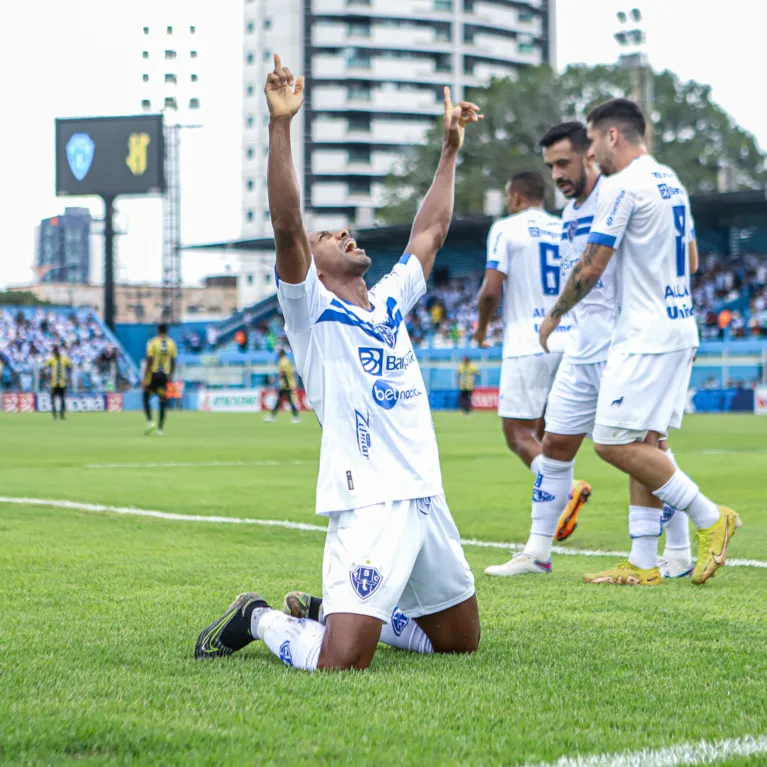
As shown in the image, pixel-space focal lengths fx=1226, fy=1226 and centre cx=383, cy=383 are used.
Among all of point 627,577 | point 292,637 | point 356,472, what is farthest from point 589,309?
point 292,637

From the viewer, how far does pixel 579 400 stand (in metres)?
6.46

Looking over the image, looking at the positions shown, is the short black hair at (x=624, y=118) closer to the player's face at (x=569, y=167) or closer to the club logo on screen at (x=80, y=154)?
the player's face at (x=569, y=167)

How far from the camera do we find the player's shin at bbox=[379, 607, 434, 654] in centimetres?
429

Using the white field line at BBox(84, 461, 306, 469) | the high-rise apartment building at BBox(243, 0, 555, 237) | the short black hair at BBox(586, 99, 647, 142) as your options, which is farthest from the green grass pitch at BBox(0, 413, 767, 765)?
the high-rise apartment building at BBox(243, 0, 555, 237)

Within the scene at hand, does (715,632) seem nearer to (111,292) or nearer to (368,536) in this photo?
(368,536)

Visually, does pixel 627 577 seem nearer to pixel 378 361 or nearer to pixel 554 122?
pixel 378 361

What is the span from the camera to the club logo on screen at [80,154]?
174 feet

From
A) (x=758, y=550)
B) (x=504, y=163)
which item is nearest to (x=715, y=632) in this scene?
(x=758, y=550)

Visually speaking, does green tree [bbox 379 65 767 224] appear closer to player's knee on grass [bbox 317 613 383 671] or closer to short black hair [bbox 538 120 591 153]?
short black hair [bbox 538 120 591 153]

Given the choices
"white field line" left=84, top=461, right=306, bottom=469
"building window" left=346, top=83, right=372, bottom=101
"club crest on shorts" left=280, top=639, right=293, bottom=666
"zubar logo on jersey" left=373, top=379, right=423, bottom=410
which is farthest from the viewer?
"building window" left=346, top=83, right=372, bottom=101

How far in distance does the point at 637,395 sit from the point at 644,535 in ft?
2.37

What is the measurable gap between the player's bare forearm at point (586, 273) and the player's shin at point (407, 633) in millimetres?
2204

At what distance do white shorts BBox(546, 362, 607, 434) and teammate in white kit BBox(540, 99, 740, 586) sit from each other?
0.49 m

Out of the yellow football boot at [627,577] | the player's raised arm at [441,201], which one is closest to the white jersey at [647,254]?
the player's raised arm at [441,201]
